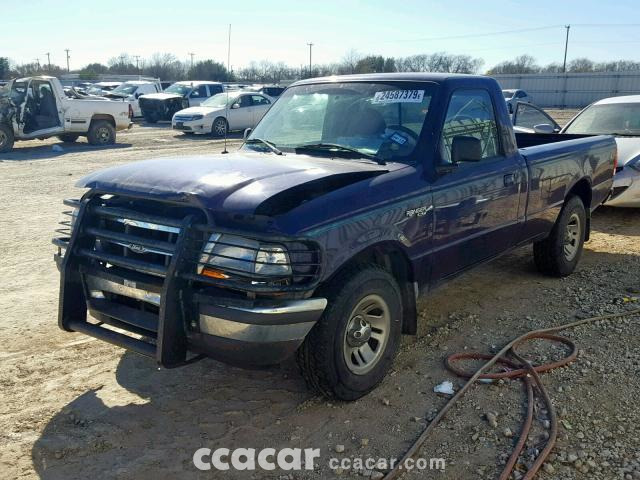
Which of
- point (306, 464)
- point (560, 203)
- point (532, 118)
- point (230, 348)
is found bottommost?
point (306, 464)

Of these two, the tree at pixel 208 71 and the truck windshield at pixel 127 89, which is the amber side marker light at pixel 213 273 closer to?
the truck windshield at pixel 127 89

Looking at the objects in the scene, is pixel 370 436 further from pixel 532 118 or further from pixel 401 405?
pixel 532 118

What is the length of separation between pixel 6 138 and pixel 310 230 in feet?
53.7

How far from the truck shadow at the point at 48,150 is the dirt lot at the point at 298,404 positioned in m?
11.8

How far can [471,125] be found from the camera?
15.5 ft

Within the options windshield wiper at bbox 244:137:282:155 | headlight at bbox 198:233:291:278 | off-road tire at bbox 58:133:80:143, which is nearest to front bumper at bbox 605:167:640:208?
windshield wiper at bbox 244:137:282:155

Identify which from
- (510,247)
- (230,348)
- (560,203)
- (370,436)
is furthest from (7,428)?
(560,203)

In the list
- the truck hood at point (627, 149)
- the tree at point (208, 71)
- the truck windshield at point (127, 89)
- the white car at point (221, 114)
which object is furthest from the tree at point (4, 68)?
the truck hood at point (627, 149)

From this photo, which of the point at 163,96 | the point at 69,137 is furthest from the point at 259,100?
the point at 69,137

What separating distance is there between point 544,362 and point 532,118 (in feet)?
26.0

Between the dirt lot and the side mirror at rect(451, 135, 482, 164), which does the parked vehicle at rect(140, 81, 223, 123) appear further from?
the side mirror at rect(451, 135, 482, 164)

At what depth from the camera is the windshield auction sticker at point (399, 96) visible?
14.5ft

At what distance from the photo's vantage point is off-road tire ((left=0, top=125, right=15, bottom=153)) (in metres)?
16.6

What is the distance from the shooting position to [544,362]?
4262 mm
